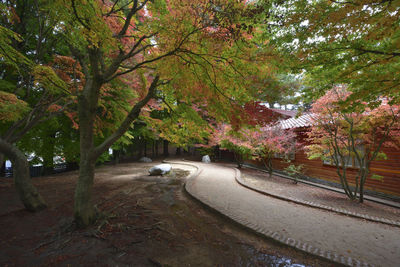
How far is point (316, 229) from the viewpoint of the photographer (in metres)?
4.09

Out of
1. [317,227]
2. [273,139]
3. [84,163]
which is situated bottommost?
[317,227]

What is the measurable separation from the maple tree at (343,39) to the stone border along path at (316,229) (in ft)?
10.2

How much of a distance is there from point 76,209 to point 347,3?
6.65 metres

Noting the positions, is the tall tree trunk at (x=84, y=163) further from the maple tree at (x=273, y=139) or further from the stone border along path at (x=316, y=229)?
the maple tree at (x=273, y=139)

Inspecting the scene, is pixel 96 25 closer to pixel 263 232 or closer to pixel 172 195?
pixel 263 232

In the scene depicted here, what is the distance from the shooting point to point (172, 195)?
21.9 ft

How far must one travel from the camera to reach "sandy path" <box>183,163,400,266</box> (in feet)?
10.6

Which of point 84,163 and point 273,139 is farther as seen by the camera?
point 273,139

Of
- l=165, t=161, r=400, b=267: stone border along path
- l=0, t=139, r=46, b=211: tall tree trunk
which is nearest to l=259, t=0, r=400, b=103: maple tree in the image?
l=165, t=161, r=400, b=267: stone border along path

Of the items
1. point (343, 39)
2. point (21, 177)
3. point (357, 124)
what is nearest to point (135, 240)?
point (21, 177)

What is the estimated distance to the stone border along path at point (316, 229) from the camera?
10.3 ft

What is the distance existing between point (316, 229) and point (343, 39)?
432 centimetres

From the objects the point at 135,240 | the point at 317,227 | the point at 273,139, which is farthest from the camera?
the point at 273,139

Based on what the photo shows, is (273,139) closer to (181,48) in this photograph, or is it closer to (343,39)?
(343,39)
